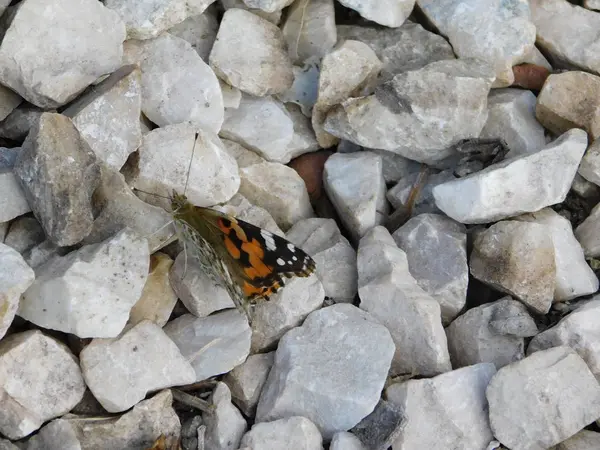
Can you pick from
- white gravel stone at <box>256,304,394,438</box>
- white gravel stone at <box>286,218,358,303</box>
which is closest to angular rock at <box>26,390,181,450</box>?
white gravel stone at <box>256,304,394,438</box>

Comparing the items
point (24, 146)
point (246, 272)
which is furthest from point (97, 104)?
point (246, 272)

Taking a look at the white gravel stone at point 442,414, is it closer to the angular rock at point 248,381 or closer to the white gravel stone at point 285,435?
the white gravel stone at point 285,435

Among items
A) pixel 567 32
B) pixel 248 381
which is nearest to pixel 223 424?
pixel 248 381

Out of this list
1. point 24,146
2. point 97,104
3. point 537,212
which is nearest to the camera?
point 24,146

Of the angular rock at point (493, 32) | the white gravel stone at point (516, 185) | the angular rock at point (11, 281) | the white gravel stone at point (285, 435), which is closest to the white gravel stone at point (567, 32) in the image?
the angular rock at point (493, 32)

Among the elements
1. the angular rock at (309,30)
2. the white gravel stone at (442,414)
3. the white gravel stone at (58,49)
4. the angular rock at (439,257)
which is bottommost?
the white gravel stone at (442,414)

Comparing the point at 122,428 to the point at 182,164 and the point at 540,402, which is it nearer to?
the point at 182,164

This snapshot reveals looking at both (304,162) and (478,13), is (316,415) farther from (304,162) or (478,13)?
(478,13)
